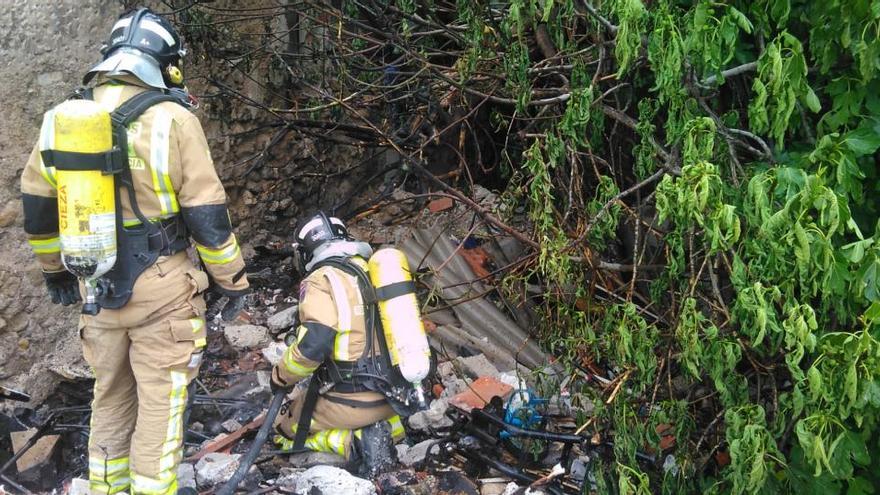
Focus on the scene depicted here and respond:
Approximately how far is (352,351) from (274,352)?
5.13 feet

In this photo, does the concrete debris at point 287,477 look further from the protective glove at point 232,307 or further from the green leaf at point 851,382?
the green leaf at point 851,382

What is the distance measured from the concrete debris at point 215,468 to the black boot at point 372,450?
64 centimetres

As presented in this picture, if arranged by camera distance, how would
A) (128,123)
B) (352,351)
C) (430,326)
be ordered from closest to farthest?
(128,123), (352,351), (430,326)

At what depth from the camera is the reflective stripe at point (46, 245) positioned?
11.1 ft

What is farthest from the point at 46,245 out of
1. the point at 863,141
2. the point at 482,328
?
the point at 863,141

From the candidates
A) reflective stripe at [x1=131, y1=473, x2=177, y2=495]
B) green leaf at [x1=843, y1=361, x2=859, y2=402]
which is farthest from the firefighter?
green leaf at [x1=843, y1=361, x2=859, y2=402]

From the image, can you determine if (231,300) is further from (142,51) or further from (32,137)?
(32,137)

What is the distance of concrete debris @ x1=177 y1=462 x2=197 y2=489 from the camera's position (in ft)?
12.7

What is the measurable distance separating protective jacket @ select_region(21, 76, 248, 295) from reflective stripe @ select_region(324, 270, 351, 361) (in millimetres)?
587

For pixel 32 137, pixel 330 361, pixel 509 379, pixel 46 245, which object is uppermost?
pixel 32 137

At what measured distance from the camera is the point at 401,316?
12.4 feet

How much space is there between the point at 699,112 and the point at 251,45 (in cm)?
405

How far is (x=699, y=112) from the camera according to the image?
3.31 m

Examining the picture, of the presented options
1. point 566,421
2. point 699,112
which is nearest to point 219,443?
point 566,421
